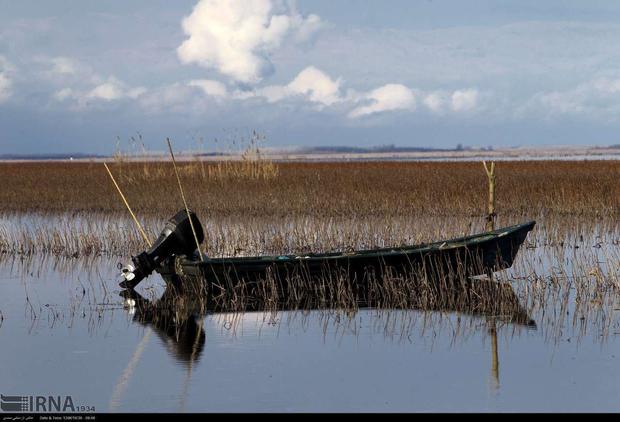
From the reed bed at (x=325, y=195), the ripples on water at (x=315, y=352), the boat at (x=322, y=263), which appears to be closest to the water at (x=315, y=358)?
the ripples on water at (x=315, y=352)

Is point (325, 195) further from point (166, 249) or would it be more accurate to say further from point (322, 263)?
point (322, 263)

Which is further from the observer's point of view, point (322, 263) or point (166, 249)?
point (166, 249)

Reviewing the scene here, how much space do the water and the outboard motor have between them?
455 mm

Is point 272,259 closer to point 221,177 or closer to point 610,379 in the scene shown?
point 610,379

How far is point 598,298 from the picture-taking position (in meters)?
12.4

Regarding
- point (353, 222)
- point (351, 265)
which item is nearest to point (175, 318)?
point (351, 265)

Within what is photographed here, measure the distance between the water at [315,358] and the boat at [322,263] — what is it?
2.36ft

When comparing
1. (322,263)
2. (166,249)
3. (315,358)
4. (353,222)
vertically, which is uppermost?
(166,249)

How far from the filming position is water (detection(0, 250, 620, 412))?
8.31 meters

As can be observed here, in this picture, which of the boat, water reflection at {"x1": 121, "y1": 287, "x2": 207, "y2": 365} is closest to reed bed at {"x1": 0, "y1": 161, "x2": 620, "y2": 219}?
the boat

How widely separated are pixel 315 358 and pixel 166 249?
4430 mm

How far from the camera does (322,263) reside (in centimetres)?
1321

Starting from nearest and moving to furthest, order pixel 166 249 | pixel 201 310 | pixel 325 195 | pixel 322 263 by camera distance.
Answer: pixel 201 310, pixel 322 263, pixel 166 249, pixel 325 195
